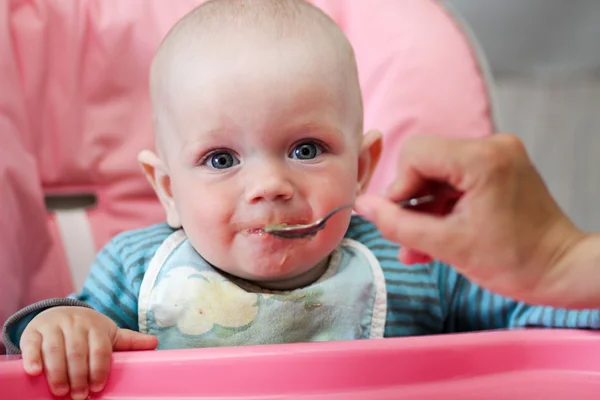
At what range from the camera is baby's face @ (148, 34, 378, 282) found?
71 cm

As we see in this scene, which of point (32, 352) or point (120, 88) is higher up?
point (120, 88)

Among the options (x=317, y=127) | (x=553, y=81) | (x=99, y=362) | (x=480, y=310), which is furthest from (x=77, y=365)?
(x=553, y=81)

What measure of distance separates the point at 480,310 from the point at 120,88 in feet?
1.85

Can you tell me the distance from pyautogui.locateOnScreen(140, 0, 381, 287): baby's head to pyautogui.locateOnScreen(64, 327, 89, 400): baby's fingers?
0.59 ft

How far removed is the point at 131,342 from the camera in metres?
0.68

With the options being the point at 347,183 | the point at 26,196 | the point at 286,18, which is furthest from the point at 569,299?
the point at 26,196

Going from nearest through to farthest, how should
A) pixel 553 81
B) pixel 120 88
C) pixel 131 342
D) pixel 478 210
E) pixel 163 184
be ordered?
pixel 478 210 < pixel 131 342 < pixel 163 184 < pixel 120 88 < pixel 553 81

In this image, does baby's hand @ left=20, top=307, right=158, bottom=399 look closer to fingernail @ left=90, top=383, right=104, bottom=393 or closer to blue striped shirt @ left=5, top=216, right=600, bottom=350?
fingernail @ left=90, top=383, right=104, bottom=393

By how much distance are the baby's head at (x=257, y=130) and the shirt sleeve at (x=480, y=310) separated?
172 mm

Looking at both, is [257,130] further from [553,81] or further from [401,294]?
[553,81]

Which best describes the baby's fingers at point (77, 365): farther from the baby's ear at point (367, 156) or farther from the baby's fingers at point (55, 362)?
the baby's ear at point (367, 156)

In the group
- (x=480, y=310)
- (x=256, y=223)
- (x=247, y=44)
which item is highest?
(x=247, y=44)

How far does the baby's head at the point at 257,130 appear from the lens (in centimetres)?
72

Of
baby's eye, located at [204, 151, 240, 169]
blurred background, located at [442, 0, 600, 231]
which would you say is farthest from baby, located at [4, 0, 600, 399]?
blurred background, located at [442, 0, 600, 231]
